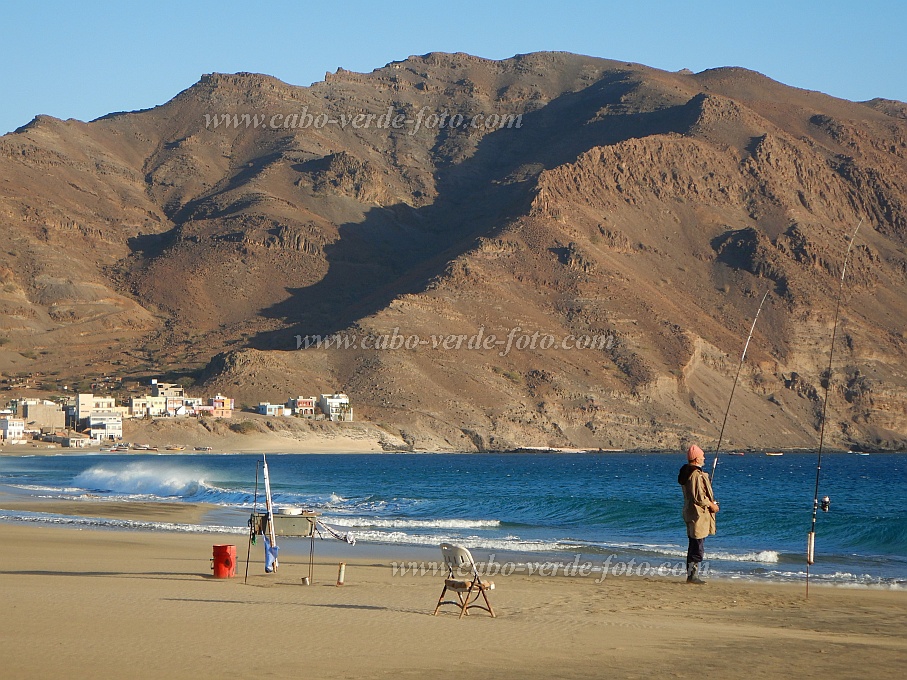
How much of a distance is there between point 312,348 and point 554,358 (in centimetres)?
2900

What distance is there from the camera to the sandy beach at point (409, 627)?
10.7 m

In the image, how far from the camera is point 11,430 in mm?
123312

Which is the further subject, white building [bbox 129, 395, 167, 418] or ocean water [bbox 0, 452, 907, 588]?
white building [bbox 129, 395, 167, 418]

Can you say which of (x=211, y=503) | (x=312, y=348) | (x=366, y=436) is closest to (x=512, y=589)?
(x=211, y=503)

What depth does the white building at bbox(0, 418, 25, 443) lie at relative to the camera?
122 meters

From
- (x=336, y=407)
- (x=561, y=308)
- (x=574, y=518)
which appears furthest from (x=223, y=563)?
(x=561, y=308)

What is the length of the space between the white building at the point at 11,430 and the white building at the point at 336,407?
31.7 m

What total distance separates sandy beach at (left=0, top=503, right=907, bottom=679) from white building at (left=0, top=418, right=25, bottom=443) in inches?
4285

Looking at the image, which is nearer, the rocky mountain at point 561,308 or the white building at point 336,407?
the white building at point 336,407

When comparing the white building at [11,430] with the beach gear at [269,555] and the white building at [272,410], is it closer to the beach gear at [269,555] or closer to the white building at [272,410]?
the white building at [272,410]

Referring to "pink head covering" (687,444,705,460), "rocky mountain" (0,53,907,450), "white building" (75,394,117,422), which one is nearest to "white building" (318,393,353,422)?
"rocky mountain" (0,53,907,450)

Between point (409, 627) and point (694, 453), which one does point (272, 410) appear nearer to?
point (694, 453)

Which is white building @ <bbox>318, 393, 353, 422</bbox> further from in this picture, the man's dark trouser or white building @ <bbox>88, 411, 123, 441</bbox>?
the man's dark trouser

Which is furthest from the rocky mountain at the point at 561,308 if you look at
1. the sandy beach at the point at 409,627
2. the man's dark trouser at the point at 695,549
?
the man's dark trouser at the point at 695,549
